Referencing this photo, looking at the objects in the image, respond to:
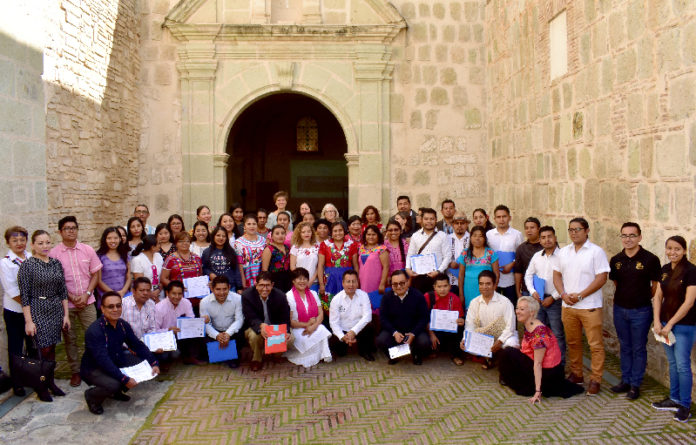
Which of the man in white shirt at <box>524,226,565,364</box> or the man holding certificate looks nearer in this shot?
the man in white shirt at <box>524,226,565,364</box>

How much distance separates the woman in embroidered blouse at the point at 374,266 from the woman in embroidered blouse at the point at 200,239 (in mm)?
2016

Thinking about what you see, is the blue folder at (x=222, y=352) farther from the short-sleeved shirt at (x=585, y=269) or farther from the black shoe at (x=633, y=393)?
the black shoe at (x=633, y=393)

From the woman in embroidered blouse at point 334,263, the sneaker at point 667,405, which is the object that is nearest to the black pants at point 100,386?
the woman in embroidered blouse at point 334,263

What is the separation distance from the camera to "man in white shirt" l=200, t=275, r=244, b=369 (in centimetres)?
668

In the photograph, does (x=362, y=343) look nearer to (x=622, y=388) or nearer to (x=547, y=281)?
(x=547, y=281)

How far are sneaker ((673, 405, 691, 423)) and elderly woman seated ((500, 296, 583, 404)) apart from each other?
90 centimetres

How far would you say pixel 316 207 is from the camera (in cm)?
1845

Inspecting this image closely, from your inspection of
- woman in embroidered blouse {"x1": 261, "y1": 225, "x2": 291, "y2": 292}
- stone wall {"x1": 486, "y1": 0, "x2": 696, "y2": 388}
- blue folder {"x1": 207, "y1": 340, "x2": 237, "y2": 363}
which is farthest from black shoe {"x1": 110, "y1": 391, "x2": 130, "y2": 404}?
stone wall {"x1": 486, "y1": 0, "x2": 696, "y2": 388}

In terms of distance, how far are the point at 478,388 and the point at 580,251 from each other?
1.76 m

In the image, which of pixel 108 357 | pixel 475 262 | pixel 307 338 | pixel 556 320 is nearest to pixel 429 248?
pixel 475 262

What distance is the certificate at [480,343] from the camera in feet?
20.5

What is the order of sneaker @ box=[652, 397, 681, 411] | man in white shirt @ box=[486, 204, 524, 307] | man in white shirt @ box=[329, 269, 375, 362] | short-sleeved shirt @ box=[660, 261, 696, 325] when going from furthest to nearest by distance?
man in white shirt @ box=[486, 204, 524, 307] → man in white shirt @ box=[329, 269, 375, 362] → sneaker @ box=[652, 397, 681, 411] → short-sleeved shirt @ box=[660, 261, 696, 325]

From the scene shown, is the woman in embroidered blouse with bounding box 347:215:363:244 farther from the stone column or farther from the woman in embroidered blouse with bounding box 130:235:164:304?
the stone column

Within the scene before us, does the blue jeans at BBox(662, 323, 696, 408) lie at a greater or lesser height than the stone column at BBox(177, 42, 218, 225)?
lesser
